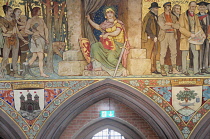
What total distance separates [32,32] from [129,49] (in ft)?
7.89

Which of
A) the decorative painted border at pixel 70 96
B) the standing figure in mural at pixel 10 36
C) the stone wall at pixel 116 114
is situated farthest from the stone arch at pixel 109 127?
the standing figure in mural at pixel 10 36

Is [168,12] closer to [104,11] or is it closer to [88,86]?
[104,11]

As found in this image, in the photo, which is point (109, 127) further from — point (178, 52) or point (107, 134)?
point (178, 52)

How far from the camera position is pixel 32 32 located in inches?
330

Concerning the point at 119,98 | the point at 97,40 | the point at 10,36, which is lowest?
the point at 119,98

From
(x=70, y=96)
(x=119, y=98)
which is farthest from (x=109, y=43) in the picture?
(x=70, y=96)

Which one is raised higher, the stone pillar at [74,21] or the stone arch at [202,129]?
the stone pillar at [74,21]

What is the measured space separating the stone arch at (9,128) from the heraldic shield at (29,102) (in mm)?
315

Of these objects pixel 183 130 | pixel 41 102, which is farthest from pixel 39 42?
pixel 183 130

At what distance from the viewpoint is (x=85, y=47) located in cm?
839

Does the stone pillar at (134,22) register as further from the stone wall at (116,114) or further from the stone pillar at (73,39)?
the stone wall at (116,114)

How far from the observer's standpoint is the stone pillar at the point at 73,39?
8359 mm

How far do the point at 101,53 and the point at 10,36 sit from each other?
2256 millimetres

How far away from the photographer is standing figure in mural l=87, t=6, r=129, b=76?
27.6 feet
